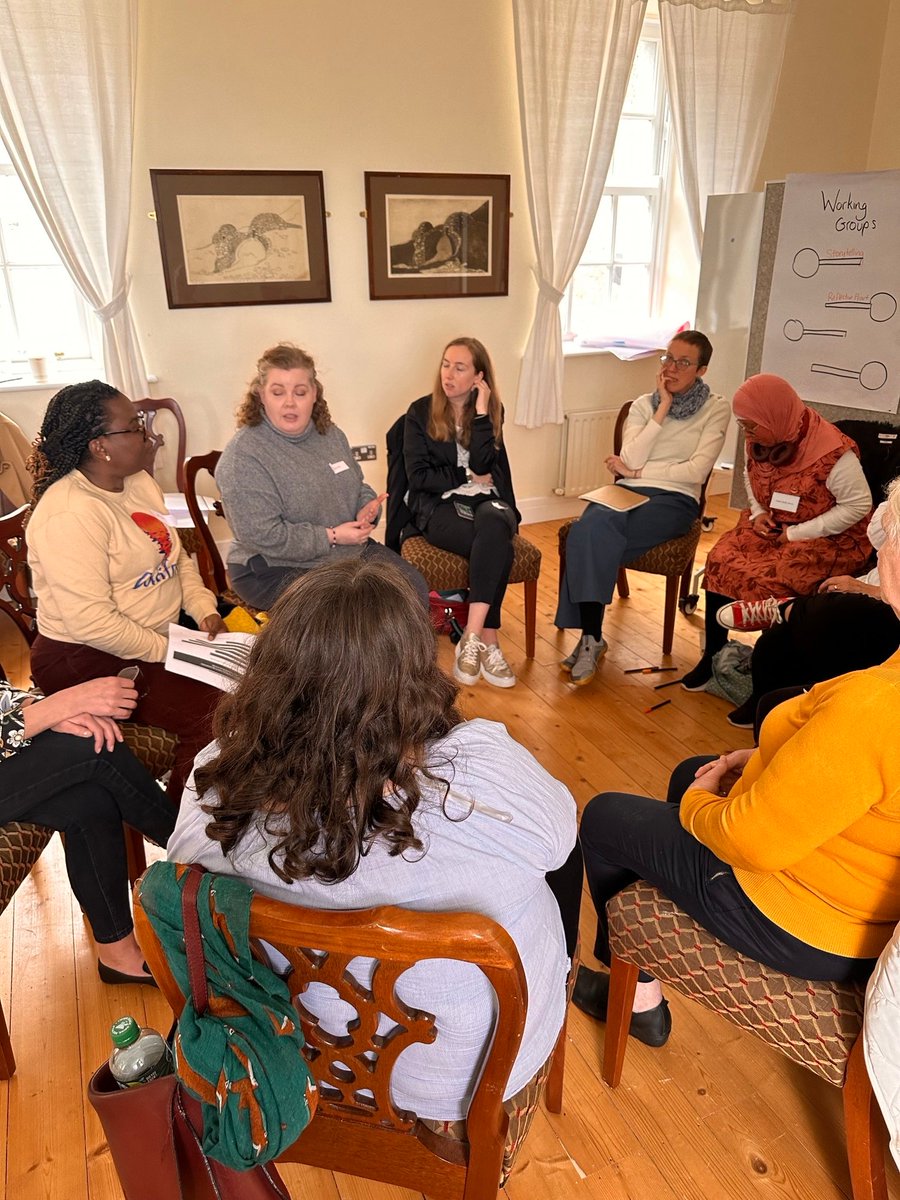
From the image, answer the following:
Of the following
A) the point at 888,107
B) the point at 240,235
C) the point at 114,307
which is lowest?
the point at 114,307

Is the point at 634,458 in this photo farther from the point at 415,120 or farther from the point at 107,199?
the point at 107,199

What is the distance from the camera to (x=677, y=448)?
325 centimetres

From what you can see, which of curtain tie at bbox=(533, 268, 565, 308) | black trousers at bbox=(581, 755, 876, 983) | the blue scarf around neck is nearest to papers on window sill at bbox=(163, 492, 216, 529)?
the blue scarf around neck

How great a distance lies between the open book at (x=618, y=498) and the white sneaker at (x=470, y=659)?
0.70m

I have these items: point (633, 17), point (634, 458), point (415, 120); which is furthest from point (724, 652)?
point (633, 17)

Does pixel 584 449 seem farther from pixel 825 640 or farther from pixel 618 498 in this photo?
pixel 825 640

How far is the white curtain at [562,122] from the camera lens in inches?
157

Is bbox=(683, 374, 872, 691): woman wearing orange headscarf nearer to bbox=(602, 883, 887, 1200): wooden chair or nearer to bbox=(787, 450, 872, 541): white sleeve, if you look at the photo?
bbox=(787, 450, 872, 541): white sleeve

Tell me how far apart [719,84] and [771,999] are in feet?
16.1

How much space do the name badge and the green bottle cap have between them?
96.0 inches

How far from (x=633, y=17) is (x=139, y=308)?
2.88m

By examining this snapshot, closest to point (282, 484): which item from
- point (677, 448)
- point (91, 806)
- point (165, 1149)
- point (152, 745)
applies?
point (152, 745)

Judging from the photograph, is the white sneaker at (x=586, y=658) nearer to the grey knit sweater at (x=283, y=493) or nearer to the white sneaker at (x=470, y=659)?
the white sneaker at (x=470, y=659)

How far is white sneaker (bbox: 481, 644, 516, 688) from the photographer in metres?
3.06
